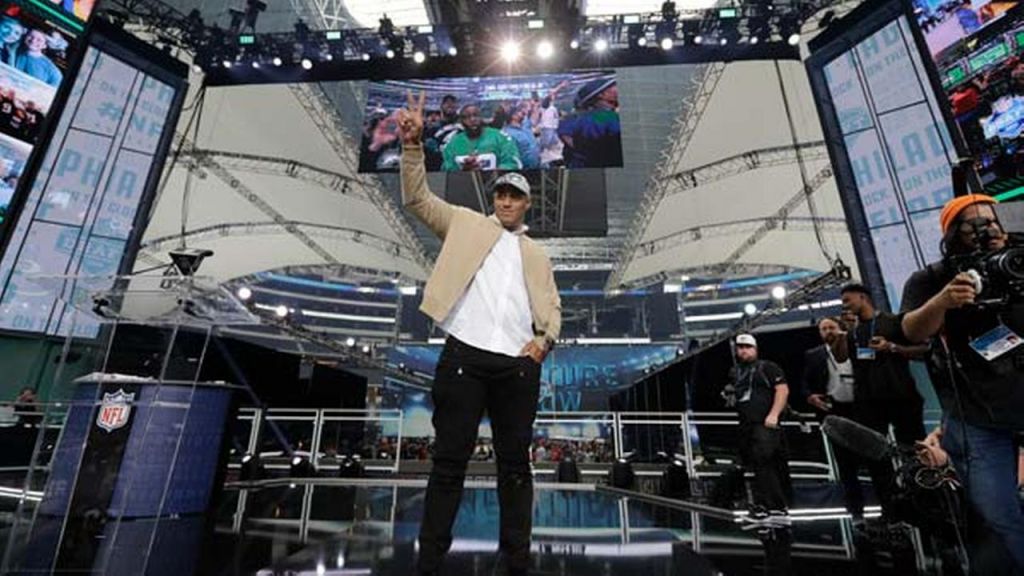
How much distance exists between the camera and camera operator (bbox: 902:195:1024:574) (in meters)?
1.16

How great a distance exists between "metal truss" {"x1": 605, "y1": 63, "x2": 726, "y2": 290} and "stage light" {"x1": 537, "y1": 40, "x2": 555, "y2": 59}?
2.43m

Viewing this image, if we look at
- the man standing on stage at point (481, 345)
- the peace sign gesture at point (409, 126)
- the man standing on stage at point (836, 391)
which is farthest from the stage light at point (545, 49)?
the peace sign gesture at point (409, 126)

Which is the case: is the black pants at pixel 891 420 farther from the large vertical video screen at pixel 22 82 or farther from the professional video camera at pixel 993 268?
the large vertical video screen at pixel 22 82

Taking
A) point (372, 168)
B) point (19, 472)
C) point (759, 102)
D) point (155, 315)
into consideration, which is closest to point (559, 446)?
point (372, 168)

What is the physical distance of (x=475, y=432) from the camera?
143cm

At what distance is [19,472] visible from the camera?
15.8ft

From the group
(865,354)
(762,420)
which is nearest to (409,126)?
(762,420)

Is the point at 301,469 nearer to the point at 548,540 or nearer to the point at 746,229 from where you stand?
the point at 548,540

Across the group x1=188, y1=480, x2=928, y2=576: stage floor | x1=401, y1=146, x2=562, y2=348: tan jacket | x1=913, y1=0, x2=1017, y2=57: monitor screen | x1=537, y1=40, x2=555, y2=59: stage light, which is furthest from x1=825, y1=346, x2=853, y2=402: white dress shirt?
x1=537, y1=40, x2=555, y2=59: stage light

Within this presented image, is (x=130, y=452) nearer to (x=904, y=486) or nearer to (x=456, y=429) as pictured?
(x=456, y=429)

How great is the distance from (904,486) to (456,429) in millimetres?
1308

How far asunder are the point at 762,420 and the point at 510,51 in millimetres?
5332

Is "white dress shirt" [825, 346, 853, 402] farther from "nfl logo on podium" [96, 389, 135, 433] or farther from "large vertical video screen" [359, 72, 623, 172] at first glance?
"nfl logo on podium" [96, 389, 135, 433]

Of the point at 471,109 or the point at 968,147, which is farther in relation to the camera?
the point at 471,109
